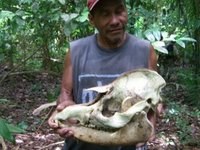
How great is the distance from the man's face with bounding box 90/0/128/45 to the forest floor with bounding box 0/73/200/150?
1.36 meters

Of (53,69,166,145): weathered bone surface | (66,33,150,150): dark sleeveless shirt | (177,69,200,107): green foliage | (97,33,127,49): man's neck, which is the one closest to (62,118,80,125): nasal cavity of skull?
(53,69,166,145): weathered bone surface

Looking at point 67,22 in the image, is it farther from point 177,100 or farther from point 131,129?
point 177,100

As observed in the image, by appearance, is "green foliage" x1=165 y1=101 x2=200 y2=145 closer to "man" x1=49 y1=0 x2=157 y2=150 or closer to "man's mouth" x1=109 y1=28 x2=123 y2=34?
"man" x1=49 y1=0 x2=157 y2=150

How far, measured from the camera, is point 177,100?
213 inches

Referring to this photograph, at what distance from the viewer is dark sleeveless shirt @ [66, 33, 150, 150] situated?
1917 millimetres

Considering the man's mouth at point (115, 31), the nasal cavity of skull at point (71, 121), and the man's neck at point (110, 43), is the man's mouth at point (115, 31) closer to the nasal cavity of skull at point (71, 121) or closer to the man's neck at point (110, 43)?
the man's neck at point (110, 43)

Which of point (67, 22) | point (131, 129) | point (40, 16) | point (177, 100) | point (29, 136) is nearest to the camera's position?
point (131, 129)

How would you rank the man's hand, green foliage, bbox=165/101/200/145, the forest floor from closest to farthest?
the man's hand, the forest floor, green foliage, bbox=165/101/200/145

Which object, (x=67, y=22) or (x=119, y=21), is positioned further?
(x=67, y=22)

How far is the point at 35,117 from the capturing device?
4.59 metres

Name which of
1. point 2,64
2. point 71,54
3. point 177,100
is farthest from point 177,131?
point 2,64

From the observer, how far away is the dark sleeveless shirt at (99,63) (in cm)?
192

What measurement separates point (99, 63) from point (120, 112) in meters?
0.30

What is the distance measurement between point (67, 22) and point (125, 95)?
Result: 117 centimetres
